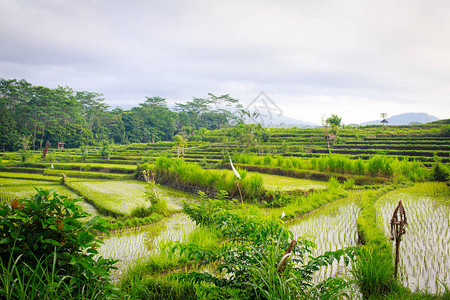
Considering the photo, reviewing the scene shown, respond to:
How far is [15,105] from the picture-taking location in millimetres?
14656

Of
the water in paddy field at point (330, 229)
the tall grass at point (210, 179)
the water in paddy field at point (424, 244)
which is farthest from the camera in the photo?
the tall grass at point (210, 179)

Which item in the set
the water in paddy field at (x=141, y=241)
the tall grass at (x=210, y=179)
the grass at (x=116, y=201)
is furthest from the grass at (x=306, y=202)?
the grass at (x=116, y=201)

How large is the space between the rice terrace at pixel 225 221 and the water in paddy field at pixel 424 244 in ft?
0.08

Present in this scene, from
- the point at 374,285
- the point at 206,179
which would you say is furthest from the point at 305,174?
the point at 374,285

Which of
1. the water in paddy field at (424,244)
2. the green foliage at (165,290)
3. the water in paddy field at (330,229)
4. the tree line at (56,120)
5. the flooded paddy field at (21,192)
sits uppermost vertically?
the tree line at (56,120)

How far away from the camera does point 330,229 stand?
15.3 ft

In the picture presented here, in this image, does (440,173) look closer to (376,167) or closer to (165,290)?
(376,167)

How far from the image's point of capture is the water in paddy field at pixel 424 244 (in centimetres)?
274

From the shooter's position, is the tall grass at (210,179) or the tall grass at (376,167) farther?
the tall grass at (376,167)

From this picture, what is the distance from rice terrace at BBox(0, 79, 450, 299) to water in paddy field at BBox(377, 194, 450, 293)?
2 centimetres

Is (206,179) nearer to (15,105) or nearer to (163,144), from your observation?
(15,105)

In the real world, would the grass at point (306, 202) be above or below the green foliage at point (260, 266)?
below

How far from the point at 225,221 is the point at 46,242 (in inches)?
56.7

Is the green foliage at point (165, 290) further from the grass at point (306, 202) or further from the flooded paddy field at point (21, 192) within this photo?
the flooded paddy field at point (21, 192)
